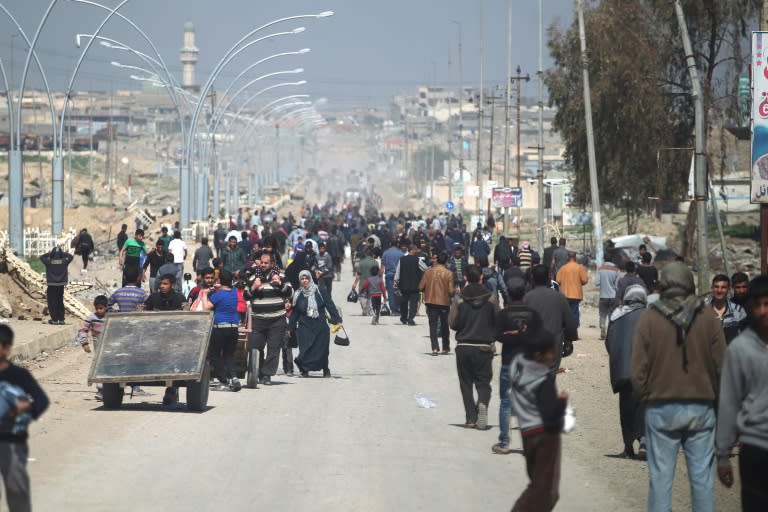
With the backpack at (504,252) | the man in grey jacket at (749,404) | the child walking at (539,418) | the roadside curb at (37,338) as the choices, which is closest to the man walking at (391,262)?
the backpack at (504,252)

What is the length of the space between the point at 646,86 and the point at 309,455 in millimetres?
36219

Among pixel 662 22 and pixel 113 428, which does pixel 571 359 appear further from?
pixel 662 22

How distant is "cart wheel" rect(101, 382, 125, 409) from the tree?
32685 millimetres

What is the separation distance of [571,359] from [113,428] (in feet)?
33.3

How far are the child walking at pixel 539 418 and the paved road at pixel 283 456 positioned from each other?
5.06ft

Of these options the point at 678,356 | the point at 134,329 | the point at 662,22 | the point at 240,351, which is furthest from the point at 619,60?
the point at 678,356

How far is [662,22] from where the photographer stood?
4588 centimetres

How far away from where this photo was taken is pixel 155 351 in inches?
544

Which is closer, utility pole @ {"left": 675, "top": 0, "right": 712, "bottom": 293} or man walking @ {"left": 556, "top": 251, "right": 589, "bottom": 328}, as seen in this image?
utility pole @ {"left": 675, "top": 0, "right": 712, "bottom": 293}

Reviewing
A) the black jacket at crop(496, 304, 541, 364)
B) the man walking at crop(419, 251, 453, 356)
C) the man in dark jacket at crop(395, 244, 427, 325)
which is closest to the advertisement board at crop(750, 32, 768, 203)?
the man walking at crop(419, 251, 453, 356)

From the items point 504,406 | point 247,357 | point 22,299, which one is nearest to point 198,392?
point 247,357

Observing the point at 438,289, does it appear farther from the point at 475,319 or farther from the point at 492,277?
the point at 475,319

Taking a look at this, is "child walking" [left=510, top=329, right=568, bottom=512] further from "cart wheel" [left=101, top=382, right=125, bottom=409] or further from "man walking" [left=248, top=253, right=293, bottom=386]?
"man walking" [left=248, top=253, right=293, bottom=386]

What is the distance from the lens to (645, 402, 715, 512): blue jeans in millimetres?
7969
